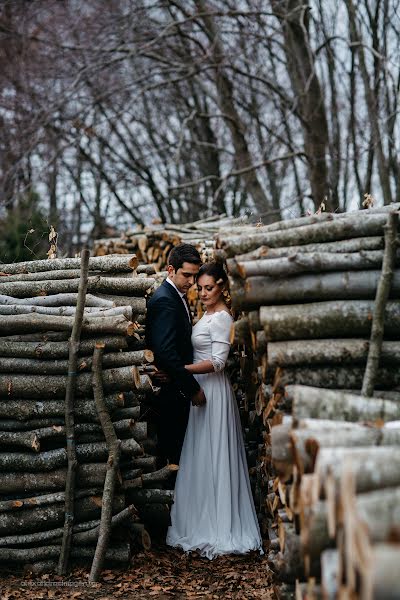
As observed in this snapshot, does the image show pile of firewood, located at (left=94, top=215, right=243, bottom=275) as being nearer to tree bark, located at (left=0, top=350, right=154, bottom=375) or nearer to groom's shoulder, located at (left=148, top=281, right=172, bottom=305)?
groom's shoulder, located at (left=148, top=281, right=172, bottom=305)

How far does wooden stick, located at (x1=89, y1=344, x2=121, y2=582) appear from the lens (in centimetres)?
621

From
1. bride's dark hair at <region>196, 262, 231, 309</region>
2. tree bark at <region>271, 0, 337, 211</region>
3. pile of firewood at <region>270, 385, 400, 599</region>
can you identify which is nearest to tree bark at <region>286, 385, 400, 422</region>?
pile of firewood at <region>270, 385, 400, 599</region>

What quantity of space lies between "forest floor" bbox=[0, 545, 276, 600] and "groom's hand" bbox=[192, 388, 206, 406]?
1247 millimetres

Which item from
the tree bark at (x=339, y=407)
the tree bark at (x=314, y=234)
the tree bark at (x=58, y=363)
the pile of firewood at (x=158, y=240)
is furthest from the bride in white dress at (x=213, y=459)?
the pile of firewood at (x=158, y=240)

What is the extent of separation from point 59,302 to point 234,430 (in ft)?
6.25

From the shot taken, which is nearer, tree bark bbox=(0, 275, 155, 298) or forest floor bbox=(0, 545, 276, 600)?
forest floor bbox=(0, 545, 276, 600)

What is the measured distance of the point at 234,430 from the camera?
727 centimetres

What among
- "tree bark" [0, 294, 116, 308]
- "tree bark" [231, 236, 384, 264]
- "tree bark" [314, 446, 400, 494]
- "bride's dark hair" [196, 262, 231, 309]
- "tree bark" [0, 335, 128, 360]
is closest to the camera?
"tree bark" [314, 446, 400, 494]

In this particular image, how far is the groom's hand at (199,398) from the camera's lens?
23.4 ft

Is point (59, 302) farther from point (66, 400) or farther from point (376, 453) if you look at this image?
point (376, 453)

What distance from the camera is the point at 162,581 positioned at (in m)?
6.18

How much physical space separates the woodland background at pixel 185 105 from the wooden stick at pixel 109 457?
18.9ft

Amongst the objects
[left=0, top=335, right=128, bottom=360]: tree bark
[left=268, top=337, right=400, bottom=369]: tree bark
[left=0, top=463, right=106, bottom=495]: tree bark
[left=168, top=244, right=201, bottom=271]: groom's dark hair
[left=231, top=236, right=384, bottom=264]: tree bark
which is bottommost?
[left=0, top=463, right=106, bottom=495]: tree bark

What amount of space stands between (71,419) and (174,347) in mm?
1114
